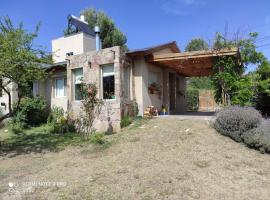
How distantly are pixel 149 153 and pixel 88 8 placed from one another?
33755 mm

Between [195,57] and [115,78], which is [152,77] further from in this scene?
[195,57]

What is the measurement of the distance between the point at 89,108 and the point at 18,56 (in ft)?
11.5

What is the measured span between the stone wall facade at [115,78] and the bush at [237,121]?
175 inches

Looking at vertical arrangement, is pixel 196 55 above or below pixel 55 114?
above

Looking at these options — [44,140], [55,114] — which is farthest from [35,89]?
[44,140]

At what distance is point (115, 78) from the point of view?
11875 mm

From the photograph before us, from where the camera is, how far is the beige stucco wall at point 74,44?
23.3 metres

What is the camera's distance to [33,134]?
43.3ft

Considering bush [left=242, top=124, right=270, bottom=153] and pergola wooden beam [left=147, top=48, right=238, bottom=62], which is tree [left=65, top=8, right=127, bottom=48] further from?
bush [left=242, top=124, right=270, bottom=153]

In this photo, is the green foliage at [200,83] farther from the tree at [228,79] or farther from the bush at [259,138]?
the bush at [259,138]

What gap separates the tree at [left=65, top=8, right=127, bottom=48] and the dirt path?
25.9 metres

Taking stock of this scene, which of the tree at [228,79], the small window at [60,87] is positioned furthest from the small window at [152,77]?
the small window at [60,87]

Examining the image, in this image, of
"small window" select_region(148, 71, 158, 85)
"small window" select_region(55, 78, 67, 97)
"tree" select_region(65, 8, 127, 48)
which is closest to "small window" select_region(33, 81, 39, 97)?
"small window" select_region(55, 78, 67, 97)

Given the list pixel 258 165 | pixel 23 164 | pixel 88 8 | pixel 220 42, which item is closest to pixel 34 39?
→ pixel 23 164
